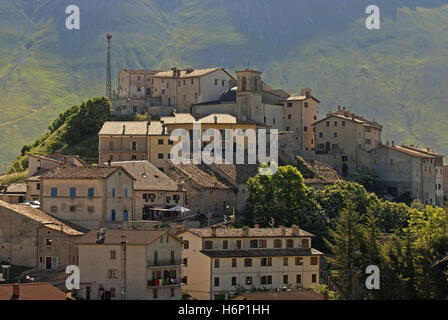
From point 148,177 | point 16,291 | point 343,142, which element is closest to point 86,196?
point 148,177

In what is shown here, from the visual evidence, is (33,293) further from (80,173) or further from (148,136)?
(148,136)

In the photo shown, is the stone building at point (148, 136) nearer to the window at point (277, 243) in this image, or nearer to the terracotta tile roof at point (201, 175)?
the terracotta tile roof at point (201, 175)

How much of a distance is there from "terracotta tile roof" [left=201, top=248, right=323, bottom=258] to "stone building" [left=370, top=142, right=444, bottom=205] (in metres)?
42.8

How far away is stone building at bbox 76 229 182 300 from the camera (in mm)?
90562

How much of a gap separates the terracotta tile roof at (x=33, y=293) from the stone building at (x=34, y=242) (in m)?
16.4

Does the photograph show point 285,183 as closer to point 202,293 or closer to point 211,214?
point 211,214

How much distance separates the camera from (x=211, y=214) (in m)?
115

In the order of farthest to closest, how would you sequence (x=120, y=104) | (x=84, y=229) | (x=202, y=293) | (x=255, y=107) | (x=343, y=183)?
(x=120, y=104)
(x=255, y=107)
(x=343, y=183)
(x=84, y=229)
(x=202, y=293)

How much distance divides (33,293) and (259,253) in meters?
27.9

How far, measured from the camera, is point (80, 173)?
10769 cm

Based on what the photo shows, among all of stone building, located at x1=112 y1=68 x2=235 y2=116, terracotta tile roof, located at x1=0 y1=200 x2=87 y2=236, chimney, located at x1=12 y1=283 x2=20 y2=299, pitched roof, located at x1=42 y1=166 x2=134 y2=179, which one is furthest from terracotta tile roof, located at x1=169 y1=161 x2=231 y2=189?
chimney, located at x1=12 y1=283 x2=20 y2=299
